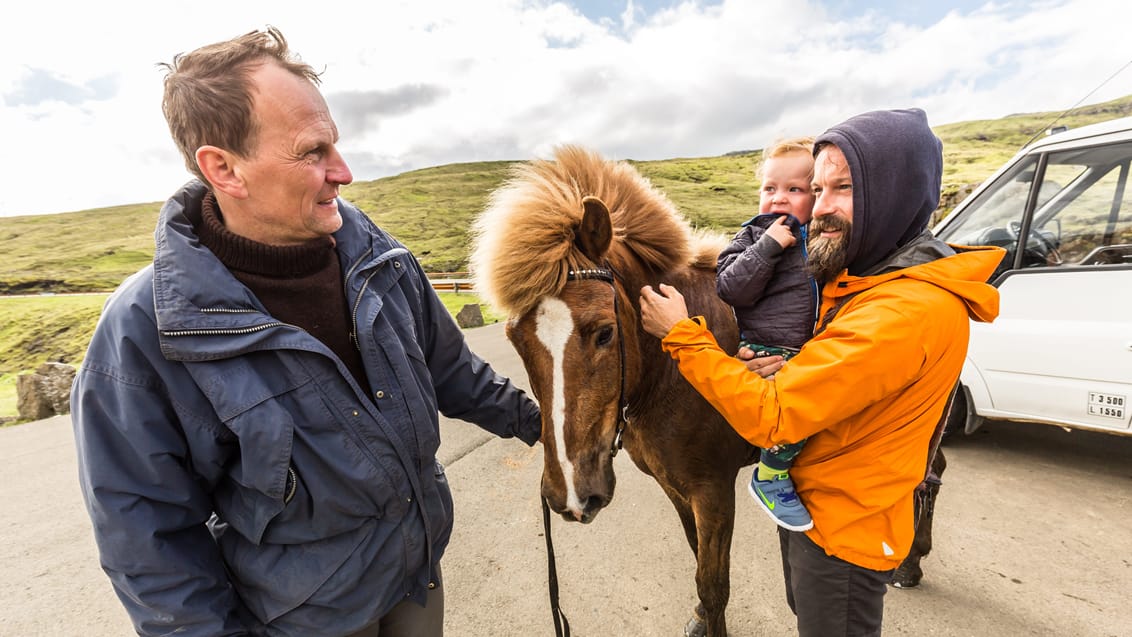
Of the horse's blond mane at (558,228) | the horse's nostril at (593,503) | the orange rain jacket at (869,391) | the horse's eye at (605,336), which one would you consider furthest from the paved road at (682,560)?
the horse's blond mane at (558,228)

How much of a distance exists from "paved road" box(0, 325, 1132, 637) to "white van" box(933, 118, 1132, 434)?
2.43 ft

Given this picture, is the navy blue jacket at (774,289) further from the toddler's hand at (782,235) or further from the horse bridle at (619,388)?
the horse bridle at (619,388)

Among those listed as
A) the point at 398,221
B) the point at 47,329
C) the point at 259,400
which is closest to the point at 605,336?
the point at 259,400

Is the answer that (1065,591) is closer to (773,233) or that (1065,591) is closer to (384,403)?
(773,233)

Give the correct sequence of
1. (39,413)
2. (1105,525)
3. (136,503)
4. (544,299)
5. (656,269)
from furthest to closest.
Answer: (39,413)
(1105,525)
(656,269)
(544,299)
(136,503)

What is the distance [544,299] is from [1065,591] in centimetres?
Answer: 370

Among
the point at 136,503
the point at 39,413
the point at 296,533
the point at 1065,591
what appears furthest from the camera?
the point at 39,413

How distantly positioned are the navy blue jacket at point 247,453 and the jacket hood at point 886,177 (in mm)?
1633

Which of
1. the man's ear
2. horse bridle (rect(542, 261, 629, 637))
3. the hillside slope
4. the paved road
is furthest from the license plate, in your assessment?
the hillside slope

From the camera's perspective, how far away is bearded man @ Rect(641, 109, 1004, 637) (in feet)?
4.50

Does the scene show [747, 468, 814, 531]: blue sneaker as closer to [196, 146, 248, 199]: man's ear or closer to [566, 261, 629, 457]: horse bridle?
[566, 261, 629, 457]: horse bridle

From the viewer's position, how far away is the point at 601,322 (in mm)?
1904

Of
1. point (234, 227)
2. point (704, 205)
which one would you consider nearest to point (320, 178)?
point (234, 227)

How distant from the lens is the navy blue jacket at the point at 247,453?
3.85 feet
